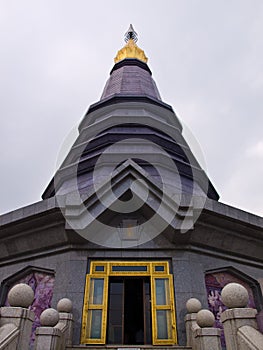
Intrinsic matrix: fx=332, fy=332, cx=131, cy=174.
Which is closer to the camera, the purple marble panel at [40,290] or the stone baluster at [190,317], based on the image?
the stone baluster at [190,317]

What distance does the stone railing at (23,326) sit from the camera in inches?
240

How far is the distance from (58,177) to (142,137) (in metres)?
5.09

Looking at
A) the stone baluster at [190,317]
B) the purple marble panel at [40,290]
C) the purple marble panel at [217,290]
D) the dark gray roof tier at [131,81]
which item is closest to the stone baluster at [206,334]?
the stone baluster at [190,317]

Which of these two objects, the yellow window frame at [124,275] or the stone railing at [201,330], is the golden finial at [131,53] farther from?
the stone railing at [201,330]

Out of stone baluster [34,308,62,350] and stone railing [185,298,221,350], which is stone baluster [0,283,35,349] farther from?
stone railing [185,298,221,350]

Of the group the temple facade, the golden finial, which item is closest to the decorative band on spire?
the golden finial

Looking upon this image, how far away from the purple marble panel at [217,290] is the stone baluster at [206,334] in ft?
8.21

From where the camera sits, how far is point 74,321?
1002 cm

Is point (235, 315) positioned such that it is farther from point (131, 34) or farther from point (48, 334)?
point (131, 34)

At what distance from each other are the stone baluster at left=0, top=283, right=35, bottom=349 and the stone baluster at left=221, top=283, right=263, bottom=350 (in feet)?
12.6

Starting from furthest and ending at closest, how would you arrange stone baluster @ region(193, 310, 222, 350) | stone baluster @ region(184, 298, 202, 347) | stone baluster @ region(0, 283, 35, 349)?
stone baluster @ region(184, 298, 202, 347), stone baluster @ region(193, 310, 222, 350), stone baluster @ region(0, 283, 35, 349)

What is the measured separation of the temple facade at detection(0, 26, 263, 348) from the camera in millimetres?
10438

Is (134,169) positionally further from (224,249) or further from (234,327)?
(234,327)

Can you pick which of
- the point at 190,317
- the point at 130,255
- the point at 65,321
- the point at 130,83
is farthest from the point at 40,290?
the point at 130,83
